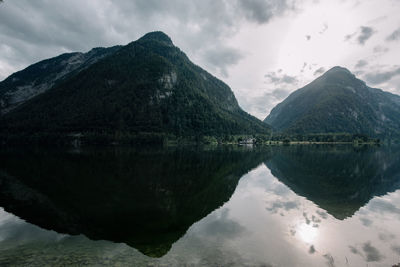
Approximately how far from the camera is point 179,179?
131 feet

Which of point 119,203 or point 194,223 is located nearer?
point 194,223

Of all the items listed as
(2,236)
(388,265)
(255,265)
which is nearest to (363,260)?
(388,265)

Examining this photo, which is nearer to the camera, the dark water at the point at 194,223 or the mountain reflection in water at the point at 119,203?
the dark water at the point at 194,223

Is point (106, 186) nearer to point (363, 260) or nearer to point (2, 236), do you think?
point (2, 236)

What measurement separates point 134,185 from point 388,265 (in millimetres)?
29236

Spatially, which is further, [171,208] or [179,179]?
[179,179]

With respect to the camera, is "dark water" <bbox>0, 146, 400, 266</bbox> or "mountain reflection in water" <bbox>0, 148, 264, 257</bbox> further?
Answer: "mountain reflection in water" <bbox>0, 148, 264, 257</bbox>

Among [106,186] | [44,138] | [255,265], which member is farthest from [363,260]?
[44,138]

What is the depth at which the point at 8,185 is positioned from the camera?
34.0 m

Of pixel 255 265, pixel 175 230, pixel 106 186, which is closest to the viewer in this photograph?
pixel 255 265

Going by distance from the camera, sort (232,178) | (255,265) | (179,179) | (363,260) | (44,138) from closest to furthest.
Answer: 1. (255,265)
2. (363,260)
3. (179,179)
4. (232,178)
5. (44,138)

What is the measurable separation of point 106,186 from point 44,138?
20413 centimetres

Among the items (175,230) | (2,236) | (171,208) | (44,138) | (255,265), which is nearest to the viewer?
(255,265)

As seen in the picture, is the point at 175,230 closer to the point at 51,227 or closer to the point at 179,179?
the point at 51,227
